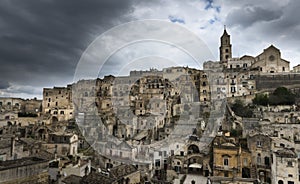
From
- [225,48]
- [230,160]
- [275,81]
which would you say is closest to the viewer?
[230,160]

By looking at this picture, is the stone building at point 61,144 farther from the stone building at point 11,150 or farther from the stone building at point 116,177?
the stone building at point 116,177

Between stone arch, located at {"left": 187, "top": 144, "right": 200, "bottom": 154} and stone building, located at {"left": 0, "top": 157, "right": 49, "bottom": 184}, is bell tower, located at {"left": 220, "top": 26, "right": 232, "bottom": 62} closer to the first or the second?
stone arch, located at {"left": 187, "top": 144, "right": 200, "bottom": 154}

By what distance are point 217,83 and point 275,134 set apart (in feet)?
59.5

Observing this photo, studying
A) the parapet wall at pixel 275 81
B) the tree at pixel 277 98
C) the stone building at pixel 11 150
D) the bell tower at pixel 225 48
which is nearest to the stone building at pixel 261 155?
the tree at pixel 277 98

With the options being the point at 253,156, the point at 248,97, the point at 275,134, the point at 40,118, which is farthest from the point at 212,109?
the point at 40,118

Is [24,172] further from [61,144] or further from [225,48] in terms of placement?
[225,48]

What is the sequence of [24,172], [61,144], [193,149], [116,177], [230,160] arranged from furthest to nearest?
[61,144], [193,149], [230,160], [116,177], [24,172]

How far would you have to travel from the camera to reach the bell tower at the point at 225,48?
5303 cm

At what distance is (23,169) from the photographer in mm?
11414

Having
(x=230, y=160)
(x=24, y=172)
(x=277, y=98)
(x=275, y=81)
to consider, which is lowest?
(x=230, y=160)

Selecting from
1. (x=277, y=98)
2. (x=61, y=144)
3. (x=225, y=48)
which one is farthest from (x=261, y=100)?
(x=61, y=144)

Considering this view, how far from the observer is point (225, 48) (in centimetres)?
5338

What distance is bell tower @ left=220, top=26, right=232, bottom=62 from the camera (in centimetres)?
5303

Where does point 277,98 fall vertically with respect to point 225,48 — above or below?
below
